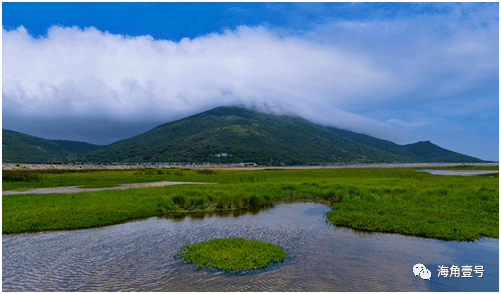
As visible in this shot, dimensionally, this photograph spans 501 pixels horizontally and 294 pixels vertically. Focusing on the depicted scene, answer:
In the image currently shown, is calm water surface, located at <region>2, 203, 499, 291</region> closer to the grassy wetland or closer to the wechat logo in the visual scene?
the wechat logo

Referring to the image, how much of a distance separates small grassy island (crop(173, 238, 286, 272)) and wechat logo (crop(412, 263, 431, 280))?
6769mm

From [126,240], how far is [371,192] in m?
30.7

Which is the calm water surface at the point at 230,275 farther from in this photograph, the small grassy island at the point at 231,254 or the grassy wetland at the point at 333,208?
the grassy wetland at the point at 333,208

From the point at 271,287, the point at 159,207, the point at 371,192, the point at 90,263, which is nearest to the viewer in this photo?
the point at 271,287

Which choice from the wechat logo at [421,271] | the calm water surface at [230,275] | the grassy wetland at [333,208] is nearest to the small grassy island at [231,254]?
the calm water surface at [230,275]

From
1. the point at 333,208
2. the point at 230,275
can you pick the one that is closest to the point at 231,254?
the point at 230,275

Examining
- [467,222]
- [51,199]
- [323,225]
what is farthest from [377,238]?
[51,199]

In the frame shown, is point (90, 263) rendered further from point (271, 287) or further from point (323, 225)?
point (323, 225)

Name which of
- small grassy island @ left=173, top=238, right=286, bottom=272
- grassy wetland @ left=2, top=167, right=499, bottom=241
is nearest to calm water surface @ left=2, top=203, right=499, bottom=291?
small grassy island @ left=173, top=238, right=286, bottom=272

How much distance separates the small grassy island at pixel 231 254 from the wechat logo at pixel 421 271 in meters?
6.77

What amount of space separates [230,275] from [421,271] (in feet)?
31.9

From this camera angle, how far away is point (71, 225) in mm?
22578

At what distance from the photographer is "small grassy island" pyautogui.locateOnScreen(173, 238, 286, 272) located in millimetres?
14678

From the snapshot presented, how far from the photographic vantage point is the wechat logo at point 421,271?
14.0m
